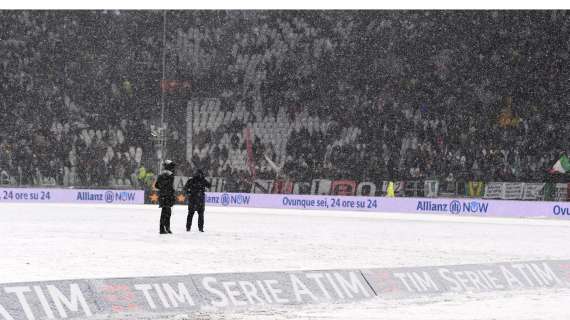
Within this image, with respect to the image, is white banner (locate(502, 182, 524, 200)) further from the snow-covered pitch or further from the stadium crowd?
the snow-covered pitch

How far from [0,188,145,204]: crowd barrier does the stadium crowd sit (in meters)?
3.57

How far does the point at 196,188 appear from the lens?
22516 millimetres

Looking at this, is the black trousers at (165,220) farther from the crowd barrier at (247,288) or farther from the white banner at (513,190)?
the white banner at (513,190)

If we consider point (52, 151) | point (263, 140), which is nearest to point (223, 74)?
point (263, 140)

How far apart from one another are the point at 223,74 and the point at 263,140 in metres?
5.05

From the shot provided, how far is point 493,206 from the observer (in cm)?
4094

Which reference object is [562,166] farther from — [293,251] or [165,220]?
[293,251]

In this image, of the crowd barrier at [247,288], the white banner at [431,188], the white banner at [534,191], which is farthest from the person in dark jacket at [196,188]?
the white banner at [431,188]

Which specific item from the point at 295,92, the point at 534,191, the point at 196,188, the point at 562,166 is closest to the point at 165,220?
the point at 196,188

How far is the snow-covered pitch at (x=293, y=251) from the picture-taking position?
36.5ft

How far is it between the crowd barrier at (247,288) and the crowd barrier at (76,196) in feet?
114

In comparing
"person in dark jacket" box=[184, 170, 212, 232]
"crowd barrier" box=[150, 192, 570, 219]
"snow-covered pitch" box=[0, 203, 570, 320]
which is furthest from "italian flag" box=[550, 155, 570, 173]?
"person in dark jacket" box=[184, 170, 212, 232]

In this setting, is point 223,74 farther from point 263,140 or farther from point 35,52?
point 35,52

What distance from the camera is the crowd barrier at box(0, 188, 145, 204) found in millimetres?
48188
